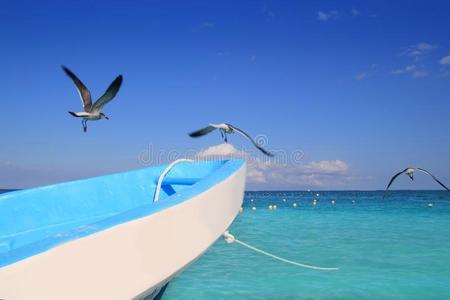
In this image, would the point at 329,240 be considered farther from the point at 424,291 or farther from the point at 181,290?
the point at 181,290

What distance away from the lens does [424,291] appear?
20.4 ft

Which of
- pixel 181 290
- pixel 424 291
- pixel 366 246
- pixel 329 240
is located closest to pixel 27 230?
pixel 181 290

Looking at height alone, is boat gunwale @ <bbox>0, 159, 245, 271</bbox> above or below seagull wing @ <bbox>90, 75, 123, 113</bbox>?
below

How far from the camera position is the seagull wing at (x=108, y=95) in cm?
487

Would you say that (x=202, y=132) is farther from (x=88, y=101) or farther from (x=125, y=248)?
(x=125, y=248)

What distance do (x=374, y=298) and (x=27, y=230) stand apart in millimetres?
4722

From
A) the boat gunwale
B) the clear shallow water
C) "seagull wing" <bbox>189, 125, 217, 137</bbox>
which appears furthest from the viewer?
"seagull wing" <bbox>189, 125, 217, 137</bbox>

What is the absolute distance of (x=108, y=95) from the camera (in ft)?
16.7

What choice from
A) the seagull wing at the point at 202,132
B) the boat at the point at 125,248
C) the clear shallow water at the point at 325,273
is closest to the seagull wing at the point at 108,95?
the boat at the point at 125,248

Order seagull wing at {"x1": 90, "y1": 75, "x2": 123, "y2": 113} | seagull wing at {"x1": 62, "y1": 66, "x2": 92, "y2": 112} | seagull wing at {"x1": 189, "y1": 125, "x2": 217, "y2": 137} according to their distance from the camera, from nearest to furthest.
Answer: seagull wing at {"x1": 90, "y1": 75, "x2": 123, "y2": 113} < seagull wing at {"x1": 62, "y1": 66, "x2": 92, "y2": 112} < seagull wing at {"x1": 189, "y1": 125, "x2": 217, "y2": 137}

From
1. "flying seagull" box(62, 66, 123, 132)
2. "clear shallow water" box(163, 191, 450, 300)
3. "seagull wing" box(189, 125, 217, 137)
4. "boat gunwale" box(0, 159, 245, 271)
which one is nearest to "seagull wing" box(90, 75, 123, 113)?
"flying seagull" box(62, 66, 123, 132)

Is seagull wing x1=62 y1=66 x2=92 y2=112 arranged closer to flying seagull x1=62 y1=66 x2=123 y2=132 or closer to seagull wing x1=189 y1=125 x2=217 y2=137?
flying seagull x1=62 y1=66 x2=123 y2=132

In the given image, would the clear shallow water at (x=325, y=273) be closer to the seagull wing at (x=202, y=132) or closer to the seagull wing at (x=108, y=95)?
the seagull wing at (x=202, y=132)

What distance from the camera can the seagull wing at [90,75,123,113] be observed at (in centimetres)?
487
